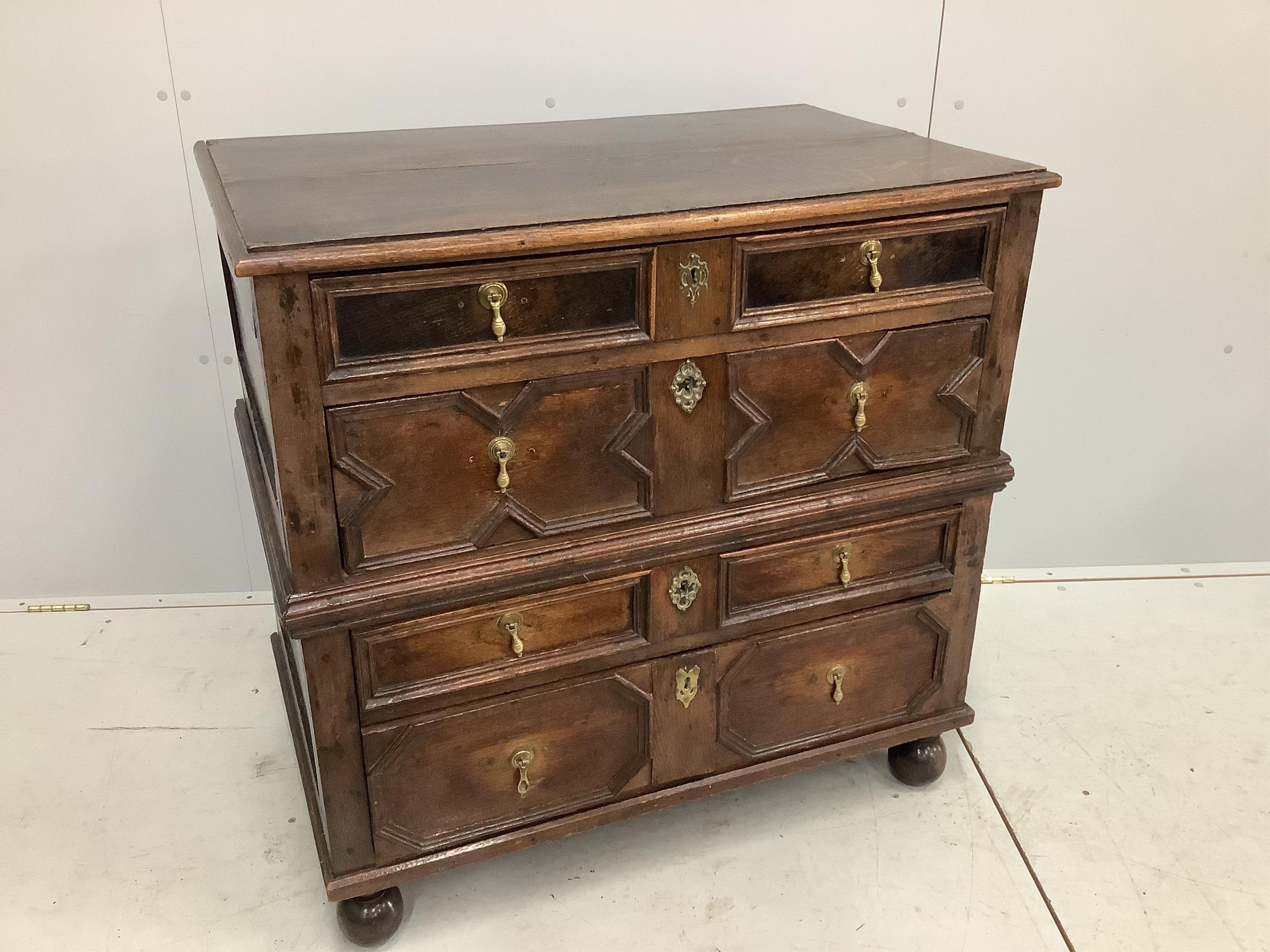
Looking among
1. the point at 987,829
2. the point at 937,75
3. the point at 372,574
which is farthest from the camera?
the point at 937,75

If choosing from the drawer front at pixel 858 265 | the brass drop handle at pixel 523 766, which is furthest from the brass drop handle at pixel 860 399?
the brass drop handle at pixel 523 766

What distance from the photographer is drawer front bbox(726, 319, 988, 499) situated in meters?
1.57

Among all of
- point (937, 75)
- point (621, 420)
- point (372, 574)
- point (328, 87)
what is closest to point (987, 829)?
point (621, 420)

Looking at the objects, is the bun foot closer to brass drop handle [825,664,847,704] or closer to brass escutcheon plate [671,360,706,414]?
brass drop handle [825,664,847,704]

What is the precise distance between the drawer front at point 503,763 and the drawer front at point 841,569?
20cm

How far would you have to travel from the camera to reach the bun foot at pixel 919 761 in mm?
1992

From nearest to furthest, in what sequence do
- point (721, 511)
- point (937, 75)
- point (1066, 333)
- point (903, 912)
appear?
1. point (721, 511)
2. point (903, 912)
3. point (937, 75)
4. point (1066, 333)

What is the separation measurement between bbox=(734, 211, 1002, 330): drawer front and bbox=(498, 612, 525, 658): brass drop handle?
0.50 meters

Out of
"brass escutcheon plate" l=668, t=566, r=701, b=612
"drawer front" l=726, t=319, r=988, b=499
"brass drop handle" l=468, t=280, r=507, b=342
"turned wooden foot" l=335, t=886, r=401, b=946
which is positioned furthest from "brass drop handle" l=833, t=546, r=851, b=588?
"turned wooden foot" l=335, t=886, r=401, b=946

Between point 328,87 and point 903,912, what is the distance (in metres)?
1.72

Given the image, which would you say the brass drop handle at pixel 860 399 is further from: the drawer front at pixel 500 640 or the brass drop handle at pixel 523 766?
the brass drop handle at pixel 523 766

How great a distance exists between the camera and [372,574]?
1468 millimetres

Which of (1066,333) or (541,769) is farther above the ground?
(1066,333)

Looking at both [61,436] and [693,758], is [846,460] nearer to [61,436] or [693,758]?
[693,758]
